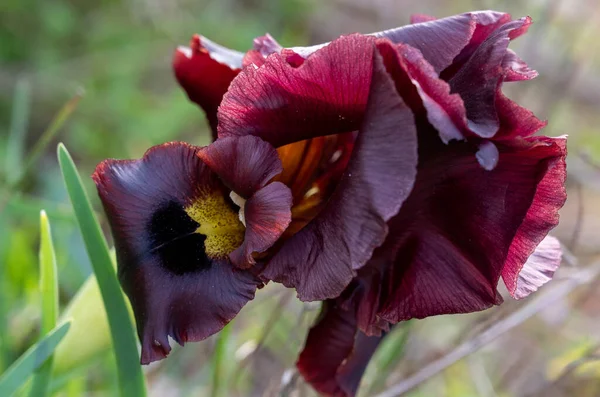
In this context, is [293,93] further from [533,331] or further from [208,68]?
[533,331]

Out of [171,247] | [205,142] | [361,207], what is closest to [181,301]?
[171,247]

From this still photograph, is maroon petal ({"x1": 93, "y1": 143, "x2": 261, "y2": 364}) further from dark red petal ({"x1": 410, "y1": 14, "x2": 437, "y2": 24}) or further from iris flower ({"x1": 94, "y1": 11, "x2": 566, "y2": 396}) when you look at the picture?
dark red petal ({"x1": 410, "y1": 14, "x2": 437, "y2": 24})

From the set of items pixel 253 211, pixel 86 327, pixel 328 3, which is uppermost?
pixel 253 211

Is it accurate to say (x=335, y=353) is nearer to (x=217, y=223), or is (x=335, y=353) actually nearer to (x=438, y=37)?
(x=217, y=223)

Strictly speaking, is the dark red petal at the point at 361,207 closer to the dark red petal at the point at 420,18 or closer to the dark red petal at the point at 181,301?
the dark red petal at the point at 181,301

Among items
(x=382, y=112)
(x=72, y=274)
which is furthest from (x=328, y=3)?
(x=382, y=112)

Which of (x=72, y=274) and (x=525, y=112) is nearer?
(x=525, y=112)
